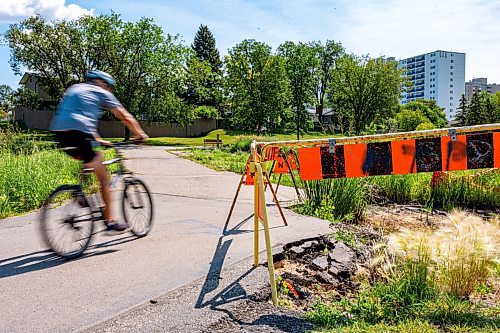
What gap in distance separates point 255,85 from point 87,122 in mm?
42841

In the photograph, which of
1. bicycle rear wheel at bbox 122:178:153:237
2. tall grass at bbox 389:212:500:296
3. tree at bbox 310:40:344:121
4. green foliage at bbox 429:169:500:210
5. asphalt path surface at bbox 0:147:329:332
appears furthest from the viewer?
tree at bbox 310:40:344:121

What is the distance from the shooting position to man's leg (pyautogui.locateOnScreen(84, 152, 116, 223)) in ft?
16.0

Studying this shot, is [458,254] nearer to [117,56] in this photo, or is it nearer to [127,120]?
[127,120]

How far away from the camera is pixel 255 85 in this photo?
46.8 m

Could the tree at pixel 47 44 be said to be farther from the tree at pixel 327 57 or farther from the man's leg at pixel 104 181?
the tree at pixel 327 57

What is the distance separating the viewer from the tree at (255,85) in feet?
150

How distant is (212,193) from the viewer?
9641 mm

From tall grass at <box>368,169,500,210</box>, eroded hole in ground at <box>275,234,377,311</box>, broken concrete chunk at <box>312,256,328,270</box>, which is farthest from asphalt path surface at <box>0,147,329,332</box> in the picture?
tall grass at <box>368,169,500,210</box>

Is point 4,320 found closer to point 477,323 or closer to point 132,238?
point 132,238

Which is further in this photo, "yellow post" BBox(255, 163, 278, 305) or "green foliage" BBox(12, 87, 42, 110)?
"green foliage" BBox(12, 87, 42, 110)

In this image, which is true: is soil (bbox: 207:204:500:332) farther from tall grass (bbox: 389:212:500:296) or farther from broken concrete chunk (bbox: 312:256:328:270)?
tall grass (bbox: 389:212:500:296)

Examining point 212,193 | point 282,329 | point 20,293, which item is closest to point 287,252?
point 282,329

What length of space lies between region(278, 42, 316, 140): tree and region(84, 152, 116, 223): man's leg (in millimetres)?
52199

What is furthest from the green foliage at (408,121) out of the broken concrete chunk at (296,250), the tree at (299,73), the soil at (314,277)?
the broken concrete chunk at (296,250)
